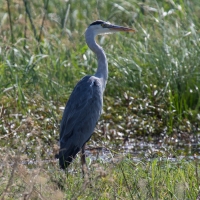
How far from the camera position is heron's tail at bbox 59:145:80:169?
520 cm

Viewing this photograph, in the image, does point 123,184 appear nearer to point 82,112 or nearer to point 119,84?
point 82,112

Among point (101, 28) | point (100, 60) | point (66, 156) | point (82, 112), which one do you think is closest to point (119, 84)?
point (101, 28)

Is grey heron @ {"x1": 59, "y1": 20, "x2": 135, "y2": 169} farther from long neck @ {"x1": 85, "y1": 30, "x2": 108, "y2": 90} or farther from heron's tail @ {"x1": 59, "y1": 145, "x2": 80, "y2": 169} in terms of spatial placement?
long neck @ {"x1": 85, "y1": 30, "x2": 108, "y2": 90}

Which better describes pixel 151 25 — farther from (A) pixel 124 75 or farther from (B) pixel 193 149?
(B) pixel 193 149

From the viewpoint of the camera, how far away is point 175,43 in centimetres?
795

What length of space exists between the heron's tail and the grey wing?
10cm

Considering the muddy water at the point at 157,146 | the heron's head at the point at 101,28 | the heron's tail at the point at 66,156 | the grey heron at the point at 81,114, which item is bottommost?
the muddy water at the point at 157,146

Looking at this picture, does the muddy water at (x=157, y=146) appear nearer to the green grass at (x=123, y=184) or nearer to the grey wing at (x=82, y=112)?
the grey wing at (x=82, y=112)

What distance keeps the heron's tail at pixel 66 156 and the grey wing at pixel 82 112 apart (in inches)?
4.0

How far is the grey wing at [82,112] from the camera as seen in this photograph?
5.78m

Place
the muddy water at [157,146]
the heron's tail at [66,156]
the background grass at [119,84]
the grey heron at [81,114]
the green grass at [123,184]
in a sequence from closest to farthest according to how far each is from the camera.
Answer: the green grass at [123,184], the heron's tail at [66,156], the grey heron at [81,114], the muddy water at [157,146], the background grass at [119,84]

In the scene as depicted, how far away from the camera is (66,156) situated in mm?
5441

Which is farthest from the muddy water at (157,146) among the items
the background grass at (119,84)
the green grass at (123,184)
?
the green grass at (123,184)

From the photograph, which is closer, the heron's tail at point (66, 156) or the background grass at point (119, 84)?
the heron's tail at point (66, 156)
